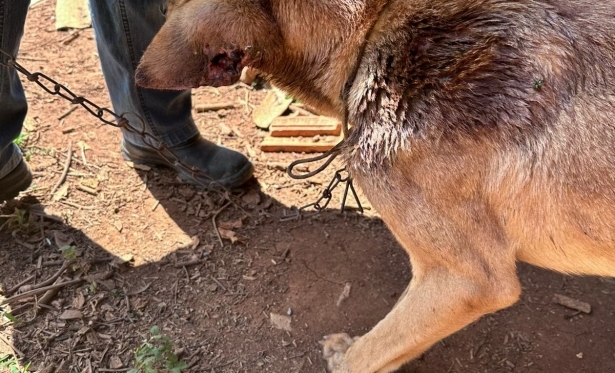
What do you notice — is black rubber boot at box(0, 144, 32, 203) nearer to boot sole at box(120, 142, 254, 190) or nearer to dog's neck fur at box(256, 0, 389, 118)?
boot sole at box(120, 142, 254, 190)

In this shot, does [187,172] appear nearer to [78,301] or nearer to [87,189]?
[87,189]

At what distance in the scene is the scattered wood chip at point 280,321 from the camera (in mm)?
3406

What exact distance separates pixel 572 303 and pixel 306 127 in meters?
2.28

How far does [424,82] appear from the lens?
2.41 meters

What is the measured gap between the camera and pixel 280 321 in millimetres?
3434

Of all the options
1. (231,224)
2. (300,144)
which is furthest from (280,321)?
(300,144)

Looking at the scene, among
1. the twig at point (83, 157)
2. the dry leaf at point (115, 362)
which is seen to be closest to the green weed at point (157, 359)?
the dry leaf at point (115, 362)

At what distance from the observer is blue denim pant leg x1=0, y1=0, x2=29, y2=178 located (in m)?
3.15

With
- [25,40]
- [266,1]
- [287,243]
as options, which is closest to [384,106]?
[266,1]

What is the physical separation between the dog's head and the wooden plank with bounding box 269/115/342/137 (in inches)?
78.5

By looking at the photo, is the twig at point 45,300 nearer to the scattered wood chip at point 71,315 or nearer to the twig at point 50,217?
the scattered wood chip at point 71,315

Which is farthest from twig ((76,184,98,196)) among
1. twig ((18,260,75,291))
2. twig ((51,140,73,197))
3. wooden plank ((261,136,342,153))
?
wooden plank ((261,136,342,153))

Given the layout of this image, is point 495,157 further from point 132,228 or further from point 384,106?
point 132,228

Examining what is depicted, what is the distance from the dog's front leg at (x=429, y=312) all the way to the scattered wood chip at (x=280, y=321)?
470mm
